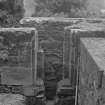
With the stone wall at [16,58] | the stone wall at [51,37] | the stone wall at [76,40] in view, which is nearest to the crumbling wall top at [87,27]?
the stone wall at [76,40]

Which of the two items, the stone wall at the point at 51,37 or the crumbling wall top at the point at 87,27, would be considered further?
the stone wall at the point at 51,37

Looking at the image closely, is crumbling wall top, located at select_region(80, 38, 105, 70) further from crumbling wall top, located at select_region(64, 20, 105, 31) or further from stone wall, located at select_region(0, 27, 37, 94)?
stone wall, located at select_region(0, 27, 37, 94)

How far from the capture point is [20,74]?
3723mm

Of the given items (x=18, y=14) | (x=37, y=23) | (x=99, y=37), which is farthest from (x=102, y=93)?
(x=18, y=14)

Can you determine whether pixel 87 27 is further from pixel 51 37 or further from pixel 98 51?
pixel 98 51

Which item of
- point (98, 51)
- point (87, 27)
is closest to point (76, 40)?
point (87, 27)

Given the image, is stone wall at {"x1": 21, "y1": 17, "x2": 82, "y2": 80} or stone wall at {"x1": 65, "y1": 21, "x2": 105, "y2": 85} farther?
stone wall at {"x1": 21, "y1": 17, "x2": 82, "y2": 80}

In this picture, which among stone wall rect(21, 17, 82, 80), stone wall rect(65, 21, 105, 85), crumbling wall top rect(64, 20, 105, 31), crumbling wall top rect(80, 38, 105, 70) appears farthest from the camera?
stone wall rect(21, 17, 82, 80)

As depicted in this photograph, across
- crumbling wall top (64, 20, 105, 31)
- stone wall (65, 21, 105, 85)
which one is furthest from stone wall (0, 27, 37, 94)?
crumbling wall top (64, 20, 105, 31)

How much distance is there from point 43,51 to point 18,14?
1.79 m

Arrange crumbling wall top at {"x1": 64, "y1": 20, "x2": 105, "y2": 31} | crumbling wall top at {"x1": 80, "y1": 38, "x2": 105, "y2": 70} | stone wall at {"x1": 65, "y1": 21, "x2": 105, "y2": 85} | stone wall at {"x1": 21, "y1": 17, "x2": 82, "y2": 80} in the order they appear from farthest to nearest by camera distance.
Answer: stone wall at {"x1": 21, "y1": 17, "x2": 82, "y2": 80} → crumbling wall top at {"x1": 64, "y1": 20, "x2": 105, "y2": 31} → stone wall at {"x1": 65, "y1": 21, "x2": 105, "y2": 85} → crumbling wall top at {"x1": 80, "y1": 38, "x2": 105, "y2": 70}

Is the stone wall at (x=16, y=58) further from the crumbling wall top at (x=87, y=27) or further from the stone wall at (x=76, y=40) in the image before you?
the crumbling wall top at (x=87, y=27)

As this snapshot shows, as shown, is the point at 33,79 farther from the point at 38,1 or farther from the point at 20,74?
the point at 38,1

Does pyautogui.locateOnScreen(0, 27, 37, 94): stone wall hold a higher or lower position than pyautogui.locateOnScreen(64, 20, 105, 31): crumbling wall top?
lower
